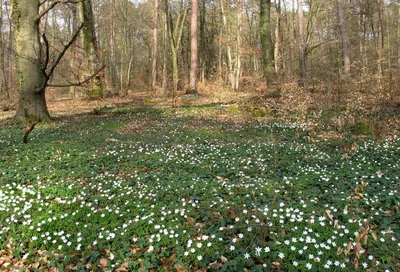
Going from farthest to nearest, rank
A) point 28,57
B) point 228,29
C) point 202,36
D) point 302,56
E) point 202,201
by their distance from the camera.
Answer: point 202,36, point 228,29, point 302,56, point 28,57, point 202,201

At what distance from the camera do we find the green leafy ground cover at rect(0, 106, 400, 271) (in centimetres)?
493

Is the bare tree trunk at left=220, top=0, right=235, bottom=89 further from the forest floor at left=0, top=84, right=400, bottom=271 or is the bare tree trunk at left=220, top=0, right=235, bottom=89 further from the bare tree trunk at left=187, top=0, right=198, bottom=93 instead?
the forest floor at left=0, top=84, right=400, bottom=271

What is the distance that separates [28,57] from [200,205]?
12.7 meters

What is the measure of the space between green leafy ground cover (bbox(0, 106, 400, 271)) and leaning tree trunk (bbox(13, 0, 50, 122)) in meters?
4.24

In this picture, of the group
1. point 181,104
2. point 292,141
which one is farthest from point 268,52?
point 292,141

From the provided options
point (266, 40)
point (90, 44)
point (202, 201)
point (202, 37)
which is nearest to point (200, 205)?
point (202, 201)

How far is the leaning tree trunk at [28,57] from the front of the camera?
14945 millimetres

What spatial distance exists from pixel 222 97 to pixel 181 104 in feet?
16.1

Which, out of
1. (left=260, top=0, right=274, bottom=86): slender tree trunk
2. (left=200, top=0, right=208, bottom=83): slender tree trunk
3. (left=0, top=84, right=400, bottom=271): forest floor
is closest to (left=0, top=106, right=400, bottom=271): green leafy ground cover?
(left=0, top=84, right=400, bottom=271): forest floor

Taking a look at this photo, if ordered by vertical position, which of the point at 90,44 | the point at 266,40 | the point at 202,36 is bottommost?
the point at 266,40

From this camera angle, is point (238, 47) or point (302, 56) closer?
point (302, 56)

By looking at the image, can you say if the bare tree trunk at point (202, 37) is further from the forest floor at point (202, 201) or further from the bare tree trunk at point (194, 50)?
the forest floor at point (202, 201)

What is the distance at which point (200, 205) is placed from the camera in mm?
6438

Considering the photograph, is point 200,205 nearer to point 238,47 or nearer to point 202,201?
point 202,201
